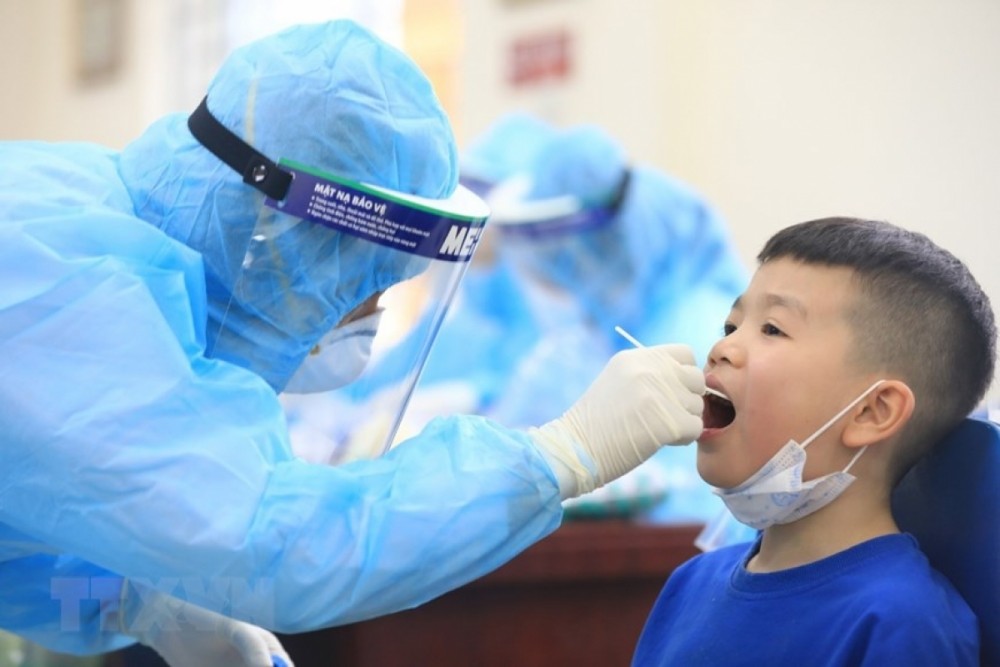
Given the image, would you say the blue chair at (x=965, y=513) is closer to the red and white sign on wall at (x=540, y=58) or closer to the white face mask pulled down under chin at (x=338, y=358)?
the white face mask pulled down under chin at (x=338, y=358)

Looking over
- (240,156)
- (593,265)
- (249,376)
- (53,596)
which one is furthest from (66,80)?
(249,376)

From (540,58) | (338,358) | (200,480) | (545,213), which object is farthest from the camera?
(540,58)

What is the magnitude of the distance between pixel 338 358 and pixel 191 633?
1.22 ft

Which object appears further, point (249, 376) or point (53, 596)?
point (53, 596)

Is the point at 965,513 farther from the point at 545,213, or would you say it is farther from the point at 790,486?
the point at 545,213

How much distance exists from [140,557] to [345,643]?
3.51ft

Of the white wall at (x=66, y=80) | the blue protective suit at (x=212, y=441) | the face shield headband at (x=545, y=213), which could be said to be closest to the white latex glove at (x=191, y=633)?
the blue protective suit at (x=212, y=441)

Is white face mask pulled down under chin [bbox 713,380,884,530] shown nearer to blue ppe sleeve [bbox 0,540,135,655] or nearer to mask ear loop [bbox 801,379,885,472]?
mask ear loop [bbox 801,379,885,472]

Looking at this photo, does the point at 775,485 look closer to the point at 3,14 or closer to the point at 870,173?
the point at 870,173

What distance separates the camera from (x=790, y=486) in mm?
1266

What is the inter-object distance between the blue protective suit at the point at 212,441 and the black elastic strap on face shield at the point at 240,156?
0.5 inches

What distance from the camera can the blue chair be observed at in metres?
1.24

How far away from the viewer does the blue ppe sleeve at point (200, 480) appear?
3.71 ft

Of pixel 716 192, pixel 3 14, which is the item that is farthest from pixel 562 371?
pixel 3 14
